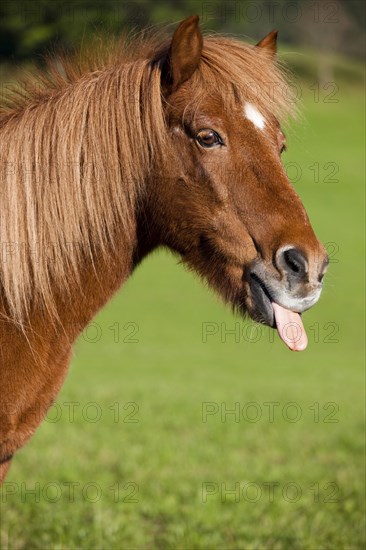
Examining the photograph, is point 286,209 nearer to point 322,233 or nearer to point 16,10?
point 16,10

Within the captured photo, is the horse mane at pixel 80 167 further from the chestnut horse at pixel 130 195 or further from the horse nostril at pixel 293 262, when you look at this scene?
the horse nostril at pixel 293 262

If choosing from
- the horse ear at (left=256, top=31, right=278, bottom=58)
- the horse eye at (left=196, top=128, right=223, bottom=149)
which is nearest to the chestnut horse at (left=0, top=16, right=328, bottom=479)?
the horse eye at (left=196, top=128, right=223, bottom=149)

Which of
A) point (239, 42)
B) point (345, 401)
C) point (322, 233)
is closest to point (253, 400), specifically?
point (345, 401)

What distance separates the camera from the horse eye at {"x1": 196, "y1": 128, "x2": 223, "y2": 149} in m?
3.22

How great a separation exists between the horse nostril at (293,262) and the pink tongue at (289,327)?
0.18m

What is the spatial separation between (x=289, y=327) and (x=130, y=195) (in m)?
0.84

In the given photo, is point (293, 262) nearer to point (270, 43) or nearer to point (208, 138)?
point (208, 138)

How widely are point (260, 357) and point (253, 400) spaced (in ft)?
19.1

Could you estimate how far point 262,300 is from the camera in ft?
10.6

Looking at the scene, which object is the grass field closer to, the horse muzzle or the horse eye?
the horse muzzle

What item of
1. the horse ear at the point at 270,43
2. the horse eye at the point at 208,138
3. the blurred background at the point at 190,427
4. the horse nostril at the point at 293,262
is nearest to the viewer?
the horse nostril at the point at 293,262

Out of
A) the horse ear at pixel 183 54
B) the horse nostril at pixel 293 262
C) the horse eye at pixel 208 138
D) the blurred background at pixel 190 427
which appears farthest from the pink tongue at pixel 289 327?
the horse ear at pixel 183 54

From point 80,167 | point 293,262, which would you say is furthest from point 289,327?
point 80,167

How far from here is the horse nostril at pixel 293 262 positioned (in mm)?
3057
